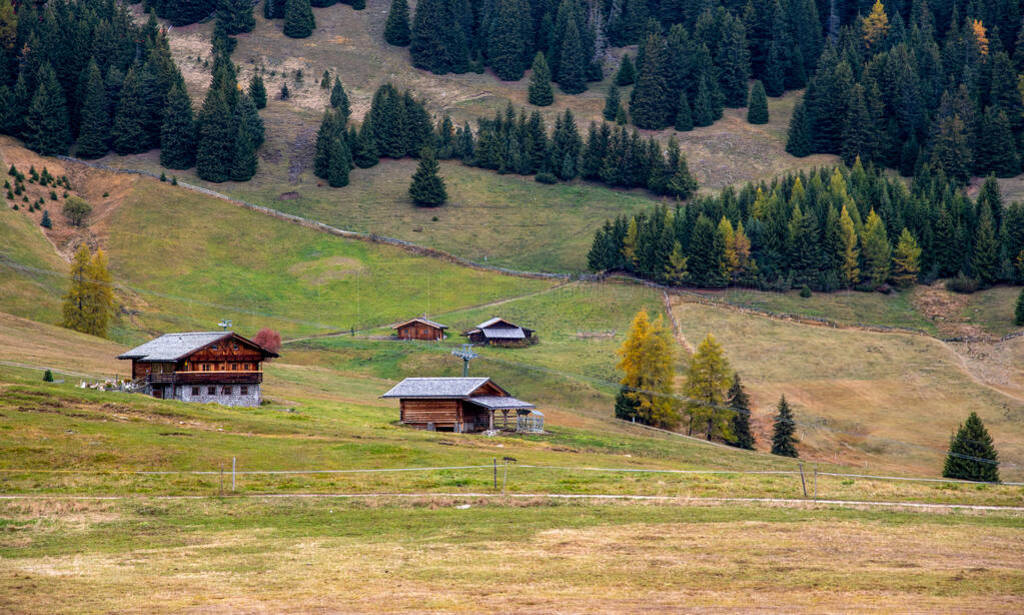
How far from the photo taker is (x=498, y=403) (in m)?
77.8

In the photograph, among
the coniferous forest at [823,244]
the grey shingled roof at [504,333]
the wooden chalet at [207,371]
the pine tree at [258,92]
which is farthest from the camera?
the pine tree at [258,92]

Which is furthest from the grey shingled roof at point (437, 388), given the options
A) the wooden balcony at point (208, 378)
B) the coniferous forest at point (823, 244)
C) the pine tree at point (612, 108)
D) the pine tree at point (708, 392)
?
the pine tree at point (612, 108)

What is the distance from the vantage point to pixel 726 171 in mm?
179750

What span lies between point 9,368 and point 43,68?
365 ft

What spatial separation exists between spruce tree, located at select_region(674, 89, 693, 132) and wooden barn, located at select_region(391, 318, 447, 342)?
93286mm

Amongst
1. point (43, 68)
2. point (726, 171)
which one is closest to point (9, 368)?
point (43, 68)

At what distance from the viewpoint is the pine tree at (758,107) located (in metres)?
Result: 197

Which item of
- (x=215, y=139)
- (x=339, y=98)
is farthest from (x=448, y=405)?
(x=339, y=98)

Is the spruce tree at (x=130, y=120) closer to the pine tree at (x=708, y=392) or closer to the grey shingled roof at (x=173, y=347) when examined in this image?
the grey shingled roof at (x=173, y=347)

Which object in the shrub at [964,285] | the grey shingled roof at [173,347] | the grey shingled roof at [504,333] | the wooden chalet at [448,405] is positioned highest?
the shrub at [964,285]

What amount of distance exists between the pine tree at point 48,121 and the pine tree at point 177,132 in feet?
49.0

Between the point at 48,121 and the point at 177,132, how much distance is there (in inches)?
750

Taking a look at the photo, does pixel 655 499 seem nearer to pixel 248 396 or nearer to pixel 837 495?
pixel 837 495

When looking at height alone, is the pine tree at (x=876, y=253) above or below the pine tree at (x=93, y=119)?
below
